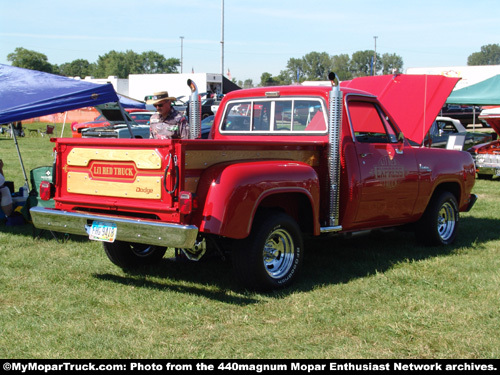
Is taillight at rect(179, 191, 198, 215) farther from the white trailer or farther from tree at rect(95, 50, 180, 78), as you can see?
tree at rect(95, 50, 180, 78)

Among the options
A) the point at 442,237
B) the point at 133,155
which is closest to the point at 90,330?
the point at 133,155

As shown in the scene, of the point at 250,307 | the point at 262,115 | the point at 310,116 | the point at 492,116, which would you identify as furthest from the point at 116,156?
the point at 492,116

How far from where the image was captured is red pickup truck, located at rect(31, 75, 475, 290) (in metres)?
4.86

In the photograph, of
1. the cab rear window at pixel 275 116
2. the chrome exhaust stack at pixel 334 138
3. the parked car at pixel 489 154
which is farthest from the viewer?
the parked car at pixel 489 154

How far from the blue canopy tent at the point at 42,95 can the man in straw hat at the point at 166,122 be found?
2405mm

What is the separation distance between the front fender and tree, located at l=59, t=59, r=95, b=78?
520 feet

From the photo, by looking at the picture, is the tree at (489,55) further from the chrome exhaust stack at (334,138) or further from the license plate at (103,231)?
the license plate at (103,231)

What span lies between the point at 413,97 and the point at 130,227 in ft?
20.9

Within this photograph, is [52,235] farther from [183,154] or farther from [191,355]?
[191,355]

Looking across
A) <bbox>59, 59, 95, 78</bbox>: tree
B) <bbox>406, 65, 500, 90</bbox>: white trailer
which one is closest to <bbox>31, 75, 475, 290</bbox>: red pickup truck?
<bbox>406, 65, 500, 90</bbox>: white trailer

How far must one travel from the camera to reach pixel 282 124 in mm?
6652

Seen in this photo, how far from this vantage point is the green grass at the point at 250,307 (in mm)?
4184

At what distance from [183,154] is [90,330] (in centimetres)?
152

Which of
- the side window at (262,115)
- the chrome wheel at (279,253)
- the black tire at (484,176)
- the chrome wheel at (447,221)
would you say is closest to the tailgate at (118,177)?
the chrome wheel at (279,253)
